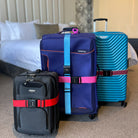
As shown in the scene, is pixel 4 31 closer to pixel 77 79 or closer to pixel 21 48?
pixel 21 48

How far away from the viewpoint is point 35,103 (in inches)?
44.3

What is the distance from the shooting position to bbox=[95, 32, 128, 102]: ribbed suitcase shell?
146cm

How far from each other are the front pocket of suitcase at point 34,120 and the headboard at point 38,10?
Result: 2580 millimetres

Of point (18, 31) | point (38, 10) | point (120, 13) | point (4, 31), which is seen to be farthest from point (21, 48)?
Answer: point (120, 13)

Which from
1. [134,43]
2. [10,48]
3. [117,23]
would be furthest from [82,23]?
[10,48]

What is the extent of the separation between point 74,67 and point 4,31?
7.23 feet

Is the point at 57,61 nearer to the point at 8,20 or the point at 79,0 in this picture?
the point at 8,20

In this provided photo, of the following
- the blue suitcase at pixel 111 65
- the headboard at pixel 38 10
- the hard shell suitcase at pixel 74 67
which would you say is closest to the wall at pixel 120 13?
the headboard at pixel 38 10

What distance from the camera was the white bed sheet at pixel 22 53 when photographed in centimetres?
207

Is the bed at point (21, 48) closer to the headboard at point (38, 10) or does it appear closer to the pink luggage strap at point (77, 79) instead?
the headboard at point (38, 10)

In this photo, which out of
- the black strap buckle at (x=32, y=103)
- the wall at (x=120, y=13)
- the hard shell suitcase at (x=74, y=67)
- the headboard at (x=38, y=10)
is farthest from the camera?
the wall at (x=120, y=13)

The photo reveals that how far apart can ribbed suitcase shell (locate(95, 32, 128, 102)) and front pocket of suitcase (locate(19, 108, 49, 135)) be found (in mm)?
645

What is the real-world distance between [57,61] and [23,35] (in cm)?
193

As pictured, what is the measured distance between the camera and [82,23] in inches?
186
